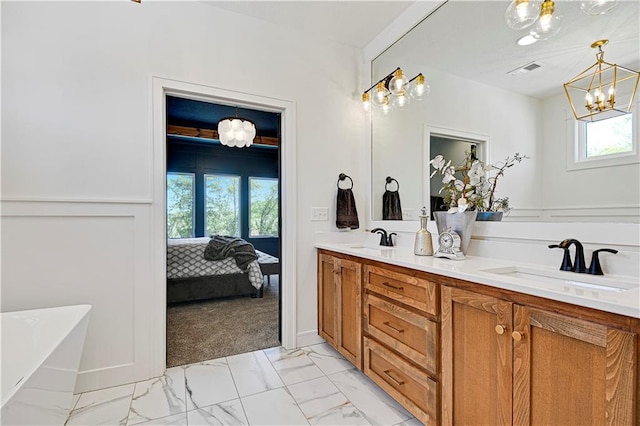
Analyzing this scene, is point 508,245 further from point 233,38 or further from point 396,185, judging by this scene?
point 233,38

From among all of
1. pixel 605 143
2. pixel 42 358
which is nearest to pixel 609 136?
pixel 605 143

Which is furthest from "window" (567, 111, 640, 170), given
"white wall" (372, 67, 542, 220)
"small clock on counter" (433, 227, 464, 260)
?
"small clock on counter" (433, 227, 464, 260)

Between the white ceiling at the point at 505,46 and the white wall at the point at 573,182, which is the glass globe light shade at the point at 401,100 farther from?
the white wall at the point at 573,182

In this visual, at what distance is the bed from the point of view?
3.67m

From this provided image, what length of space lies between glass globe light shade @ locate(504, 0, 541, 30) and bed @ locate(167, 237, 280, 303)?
3.05 metres

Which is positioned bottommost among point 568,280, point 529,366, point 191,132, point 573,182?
point 529,366

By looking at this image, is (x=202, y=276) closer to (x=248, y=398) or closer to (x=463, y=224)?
(x=248, y=398)

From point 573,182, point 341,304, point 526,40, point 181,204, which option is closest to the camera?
point 573,182

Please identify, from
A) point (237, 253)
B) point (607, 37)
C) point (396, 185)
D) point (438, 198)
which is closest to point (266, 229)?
point (237, 253)

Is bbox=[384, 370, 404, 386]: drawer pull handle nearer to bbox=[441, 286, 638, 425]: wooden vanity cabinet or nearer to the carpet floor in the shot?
bbox=[441, 286, 638, 425]: wooden vanity cabinet

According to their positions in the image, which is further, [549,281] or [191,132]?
[191,132]

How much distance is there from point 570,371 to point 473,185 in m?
1.13

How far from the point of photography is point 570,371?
3.22 ft

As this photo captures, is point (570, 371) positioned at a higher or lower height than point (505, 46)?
lower
